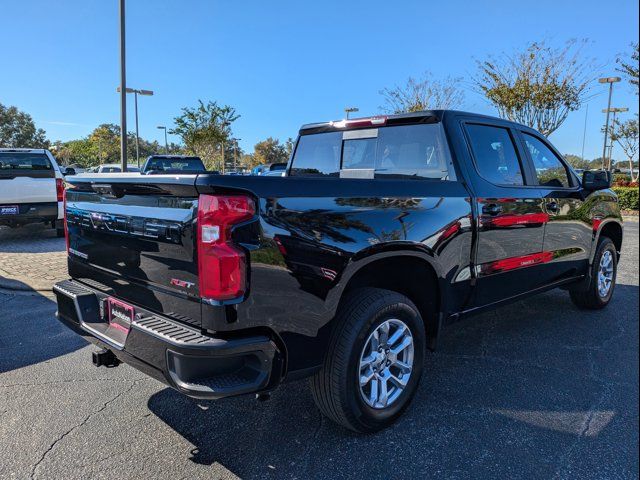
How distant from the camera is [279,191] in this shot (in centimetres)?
225

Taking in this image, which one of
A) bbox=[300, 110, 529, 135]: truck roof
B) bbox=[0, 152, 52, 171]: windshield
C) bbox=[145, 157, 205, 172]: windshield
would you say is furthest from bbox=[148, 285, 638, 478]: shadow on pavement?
bbox=[145, 157, 205, 172]: windshield

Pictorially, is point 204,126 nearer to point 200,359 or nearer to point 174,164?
point 174,164

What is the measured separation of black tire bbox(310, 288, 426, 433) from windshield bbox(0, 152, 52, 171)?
356 inches

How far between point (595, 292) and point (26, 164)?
32.7 feet

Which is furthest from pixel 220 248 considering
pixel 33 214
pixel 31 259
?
pixel 33 214

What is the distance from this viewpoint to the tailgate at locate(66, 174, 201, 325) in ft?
7.22

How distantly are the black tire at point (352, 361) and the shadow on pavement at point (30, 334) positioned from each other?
2.60 m

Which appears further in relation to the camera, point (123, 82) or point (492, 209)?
point (123, 82)

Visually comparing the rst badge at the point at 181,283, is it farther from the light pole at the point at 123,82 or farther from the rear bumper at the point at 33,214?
the light pole at the point at 123,82

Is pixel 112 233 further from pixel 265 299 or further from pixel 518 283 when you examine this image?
pixel 518 283

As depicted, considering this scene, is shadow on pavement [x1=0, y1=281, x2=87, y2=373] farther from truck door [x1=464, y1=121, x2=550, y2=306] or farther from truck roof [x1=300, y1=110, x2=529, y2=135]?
truck door [x1=464, y1=121, x2=550, y2=306]

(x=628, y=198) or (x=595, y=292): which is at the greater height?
(x=628, y=198)

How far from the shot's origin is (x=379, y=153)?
3748 mm

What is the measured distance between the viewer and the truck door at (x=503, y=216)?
341 cm
